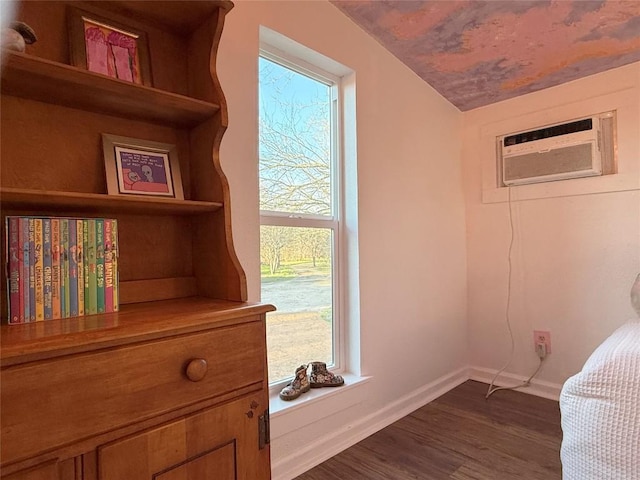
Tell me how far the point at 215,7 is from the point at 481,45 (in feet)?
5.11

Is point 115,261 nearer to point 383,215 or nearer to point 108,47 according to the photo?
point 108,47

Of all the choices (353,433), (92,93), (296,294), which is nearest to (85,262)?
(92,93)

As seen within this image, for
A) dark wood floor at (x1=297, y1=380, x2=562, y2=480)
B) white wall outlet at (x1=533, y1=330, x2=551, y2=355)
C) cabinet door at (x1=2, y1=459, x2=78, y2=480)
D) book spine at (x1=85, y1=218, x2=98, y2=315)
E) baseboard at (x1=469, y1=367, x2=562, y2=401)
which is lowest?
dark wood floor at (x1=297, y1=380, x2=562, y2=480)

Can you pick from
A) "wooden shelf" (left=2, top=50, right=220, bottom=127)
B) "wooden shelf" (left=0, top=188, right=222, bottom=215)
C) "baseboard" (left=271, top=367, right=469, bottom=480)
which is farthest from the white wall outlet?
"wooden shelf" (left=2, top=50, right=220, bottom=127)

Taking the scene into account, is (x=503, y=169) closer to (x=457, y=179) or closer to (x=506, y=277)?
(x=457, y=179)

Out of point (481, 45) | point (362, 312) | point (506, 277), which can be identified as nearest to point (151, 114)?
point (362, 312)

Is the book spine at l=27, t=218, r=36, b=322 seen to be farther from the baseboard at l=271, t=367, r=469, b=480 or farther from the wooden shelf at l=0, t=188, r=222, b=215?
the baseboard at l=271, t=367, r=469, b=480

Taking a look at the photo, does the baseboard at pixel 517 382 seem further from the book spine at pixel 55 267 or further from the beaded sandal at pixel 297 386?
the book spine at pixel 55 267

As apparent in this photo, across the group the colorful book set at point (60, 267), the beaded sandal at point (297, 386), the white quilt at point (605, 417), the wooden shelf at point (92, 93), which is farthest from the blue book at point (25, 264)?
the white quilt at point (605, 417)

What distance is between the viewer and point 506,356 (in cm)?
261

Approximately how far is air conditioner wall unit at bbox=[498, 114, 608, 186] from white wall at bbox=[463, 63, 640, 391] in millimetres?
72

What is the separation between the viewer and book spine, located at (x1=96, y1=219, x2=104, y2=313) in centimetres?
94

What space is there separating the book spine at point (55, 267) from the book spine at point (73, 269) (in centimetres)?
2

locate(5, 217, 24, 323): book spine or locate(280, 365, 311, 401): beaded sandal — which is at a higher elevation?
locate(5, 217, 24, 323): book spine
